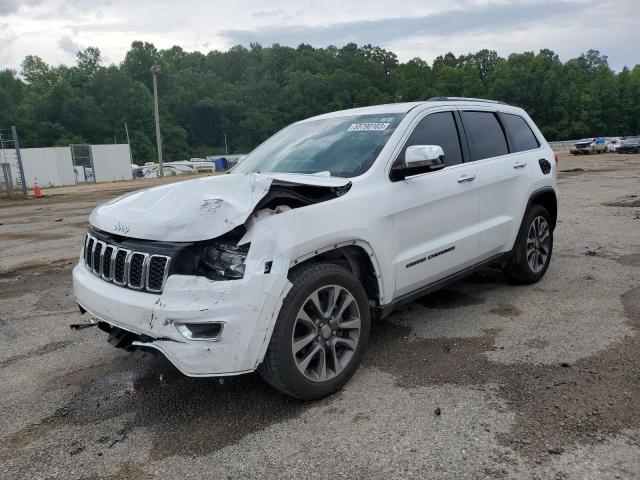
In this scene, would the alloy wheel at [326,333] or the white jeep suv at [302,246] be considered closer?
the white jeep suv at [302,246]

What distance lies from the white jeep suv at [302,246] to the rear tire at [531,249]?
52 cm

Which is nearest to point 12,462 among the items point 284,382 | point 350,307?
point 284,382

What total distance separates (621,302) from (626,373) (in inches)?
63.6

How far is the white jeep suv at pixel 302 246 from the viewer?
110 inches

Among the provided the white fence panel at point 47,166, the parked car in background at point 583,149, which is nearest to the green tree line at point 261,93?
the white fence panel at point 47,166

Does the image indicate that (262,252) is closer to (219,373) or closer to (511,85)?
(219,373)

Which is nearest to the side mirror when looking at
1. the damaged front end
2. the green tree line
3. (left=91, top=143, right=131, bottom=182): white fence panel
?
the damaged front end

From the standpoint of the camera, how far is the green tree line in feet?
239

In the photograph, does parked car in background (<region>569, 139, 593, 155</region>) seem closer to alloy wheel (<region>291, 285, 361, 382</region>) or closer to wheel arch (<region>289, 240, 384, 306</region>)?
wheel arch (<region>289, 240, 384, 306</region>)

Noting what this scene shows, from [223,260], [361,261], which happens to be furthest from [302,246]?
[361,261]

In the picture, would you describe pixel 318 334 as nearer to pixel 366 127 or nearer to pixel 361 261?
pixel 361 261

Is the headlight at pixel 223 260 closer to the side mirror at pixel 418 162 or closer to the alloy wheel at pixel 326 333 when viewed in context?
the alloy wheel at pixel 326 333

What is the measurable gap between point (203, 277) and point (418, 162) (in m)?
1.67

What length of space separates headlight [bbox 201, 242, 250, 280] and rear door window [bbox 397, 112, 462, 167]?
5.60 feet
